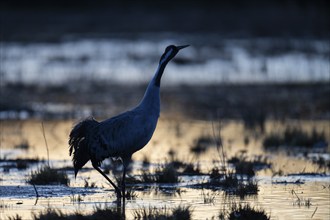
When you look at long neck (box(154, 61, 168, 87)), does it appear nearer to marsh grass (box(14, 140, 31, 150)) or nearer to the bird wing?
the bird wing

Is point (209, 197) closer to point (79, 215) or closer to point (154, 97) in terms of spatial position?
point (154, 97)

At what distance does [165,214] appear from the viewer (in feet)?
27.1

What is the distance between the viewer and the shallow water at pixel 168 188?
8.91 metres

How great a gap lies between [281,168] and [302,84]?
9862mm

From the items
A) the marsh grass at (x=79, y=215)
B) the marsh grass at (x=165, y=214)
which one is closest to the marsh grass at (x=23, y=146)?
the marsh grass at (x=79, y=215)

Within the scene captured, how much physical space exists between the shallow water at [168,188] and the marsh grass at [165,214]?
0.17 metres

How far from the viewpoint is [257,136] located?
15289 millimetres

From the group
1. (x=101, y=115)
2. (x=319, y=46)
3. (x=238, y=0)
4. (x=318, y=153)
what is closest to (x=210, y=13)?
(x=238, y=0)

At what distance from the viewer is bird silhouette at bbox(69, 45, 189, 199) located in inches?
A: 370

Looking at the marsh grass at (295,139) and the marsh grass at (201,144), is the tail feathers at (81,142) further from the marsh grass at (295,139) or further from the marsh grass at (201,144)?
the marsh grass at (295,139)

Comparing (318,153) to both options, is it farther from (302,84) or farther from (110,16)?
(110,16)

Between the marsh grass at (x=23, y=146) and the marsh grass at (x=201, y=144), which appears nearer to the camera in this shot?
the marsh grass at (x=201, y=144)

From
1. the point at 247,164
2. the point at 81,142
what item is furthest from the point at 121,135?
the point at 247,164

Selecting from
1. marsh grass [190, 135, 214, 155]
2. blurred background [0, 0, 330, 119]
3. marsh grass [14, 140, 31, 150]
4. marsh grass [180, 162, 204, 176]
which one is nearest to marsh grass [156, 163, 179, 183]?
marsh grass [180, 162, 204, 176]
